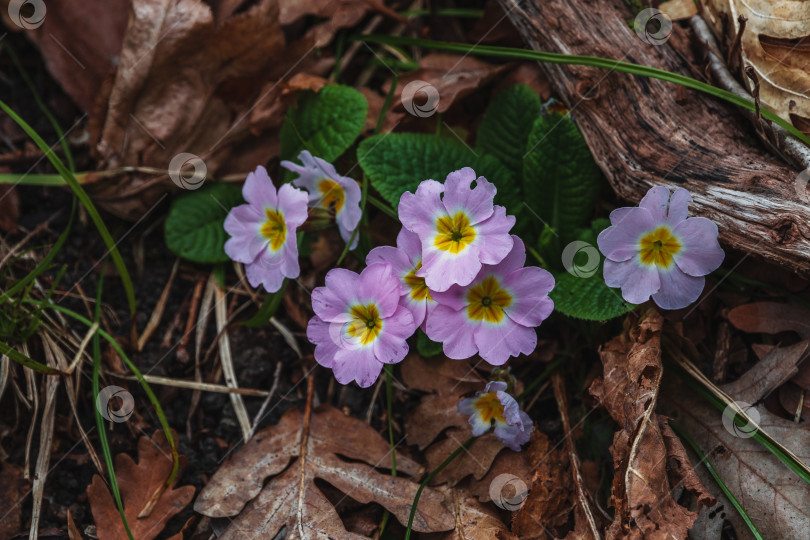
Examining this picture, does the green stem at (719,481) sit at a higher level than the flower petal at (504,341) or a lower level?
lower

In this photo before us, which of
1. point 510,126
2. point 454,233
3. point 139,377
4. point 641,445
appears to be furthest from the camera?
point 510,126

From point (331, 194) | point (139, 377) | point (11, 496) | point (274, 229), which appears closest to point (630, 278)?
point (331, 194)

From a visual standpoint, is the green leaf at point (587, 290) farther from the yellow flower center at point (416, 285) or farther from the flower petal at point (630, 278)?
the yellow flower center at point (416, 285)

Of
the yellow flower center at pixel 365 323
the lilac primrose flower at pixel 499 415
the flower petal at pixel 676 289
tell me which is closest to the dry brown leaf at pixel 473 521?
the lilac primrose flower at pixel 499 415

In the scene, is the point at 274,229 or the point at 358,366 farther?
the point at 274,229

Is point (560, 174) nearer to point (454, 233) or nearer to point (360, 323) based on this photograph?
point (454, 233)

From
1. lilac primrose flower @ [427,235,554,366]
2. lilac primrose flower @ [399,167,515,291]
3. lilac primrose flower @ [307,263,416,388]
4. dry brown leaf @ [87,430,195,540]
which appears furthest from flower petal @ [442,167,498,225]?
dry brown leaf @ [87,430,195,540]

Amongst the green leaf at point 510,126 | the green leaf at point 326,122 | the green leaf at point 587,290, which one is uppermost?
the green leaf at point 326,122
